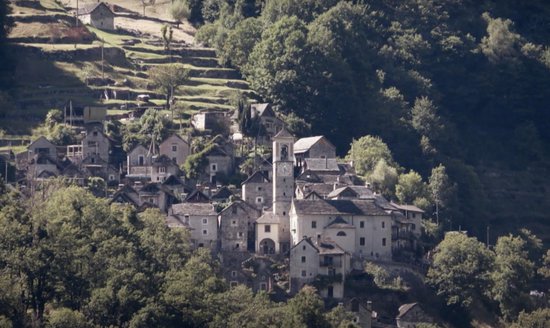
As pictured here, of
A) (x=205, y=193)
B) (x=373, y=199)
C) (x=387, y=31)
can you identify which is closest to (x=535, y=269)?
(x=373, y=199)

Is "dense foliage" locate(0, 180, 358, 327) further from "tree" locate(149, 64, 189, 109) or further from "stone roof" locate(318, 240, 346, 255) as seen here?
"tree" locate(149, 64, 189, 109)

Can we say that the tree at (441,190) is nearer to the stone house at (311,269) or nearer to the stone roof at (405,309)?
the stone roof at (405,309)

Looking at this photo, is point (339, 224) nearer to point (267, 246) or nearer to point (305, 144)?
point (267, 246)

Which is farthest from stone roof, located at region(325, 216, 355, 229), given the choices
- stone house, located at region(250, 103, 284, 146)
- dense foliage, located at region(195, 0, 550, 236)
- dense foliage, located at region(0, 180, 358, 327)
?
stone house, located at region(250, 103, 284, 146)

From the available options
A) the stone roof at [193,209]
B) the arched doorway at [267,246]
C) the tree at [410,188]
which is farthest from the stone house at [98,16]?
the arched doorway at [267,246]

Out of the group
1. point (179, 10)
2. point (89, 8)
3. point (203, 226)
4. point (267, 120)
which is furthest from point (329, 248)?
point (179, 10)
